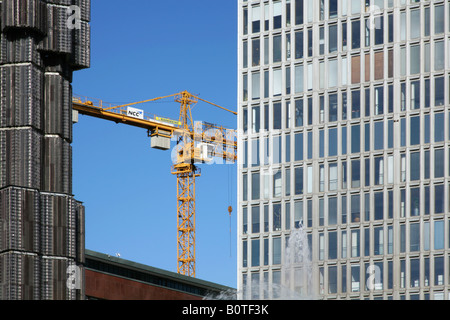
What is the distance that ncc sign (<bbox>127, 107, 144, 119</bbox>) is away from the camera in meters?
174

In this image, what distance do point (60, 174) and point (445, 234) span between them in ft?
120

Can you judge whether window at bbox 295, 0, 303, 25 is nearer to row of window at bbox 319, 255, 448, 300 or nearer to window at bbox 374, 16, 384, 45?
window at bbox 374, 16, 384, 45

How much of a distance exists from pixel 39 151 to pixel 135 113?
79.7m

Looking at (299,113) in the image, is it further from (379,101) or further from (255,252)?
(255,252)

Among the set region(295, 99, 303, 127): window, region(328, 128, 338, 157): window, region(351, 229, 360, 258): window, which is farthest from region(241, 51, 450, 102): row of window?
region(351, 229, 360, 258): window

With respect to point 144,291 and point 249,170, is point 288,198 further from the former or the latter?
point 144,291

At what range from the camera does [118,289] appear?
118m

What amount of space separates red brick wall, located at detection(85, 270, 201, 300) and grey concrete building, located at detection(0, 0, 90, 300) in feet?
54.1

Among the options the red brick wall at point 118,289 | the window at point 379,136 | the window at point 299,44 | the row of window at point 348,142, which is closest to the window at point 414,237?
the row of window at point 348,142

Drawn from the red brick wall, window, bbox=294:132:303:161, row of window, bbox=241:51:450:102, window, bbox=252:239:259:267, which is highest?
row of window, bbox=241:51:450:102

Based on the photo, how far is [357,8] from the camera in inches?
4690

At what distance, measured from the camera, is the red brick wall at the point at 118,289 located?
11388cm

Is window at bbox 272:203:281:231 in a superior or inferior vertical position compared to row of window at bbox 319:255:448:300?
superior
